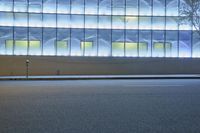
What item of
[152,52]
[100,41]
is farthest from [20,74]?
[152,52]

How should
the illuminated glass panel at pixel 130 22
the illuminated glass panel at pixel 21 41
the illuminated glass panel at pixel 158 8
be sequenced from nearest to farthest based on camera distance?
1. the illuminated glass panel at pixel 21 41
2. the illuminated glass panel at pixel 130 22
3. the illuminated glass panel at pixel 158 8

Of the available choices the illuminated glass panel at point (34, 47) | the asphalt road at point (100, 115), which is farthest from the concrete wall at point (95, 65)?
the asphalt road at point (100, 115)

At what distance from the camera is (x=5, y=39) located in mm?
36125

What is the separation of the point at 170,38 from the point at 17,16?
14.0 m

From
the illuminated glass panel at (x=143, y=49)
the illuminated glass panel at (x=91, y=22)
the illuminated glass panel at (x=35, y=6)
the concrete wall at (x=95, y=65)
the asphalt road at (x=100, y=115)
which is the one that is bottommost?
the asphalt road at (x=100, y=115)

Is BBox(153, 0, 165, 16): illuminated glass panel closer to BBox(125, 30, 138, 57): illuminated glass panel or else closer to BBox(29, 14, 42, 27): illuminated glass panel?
BBox(125, 30, 138, 57): illuminated glass panel

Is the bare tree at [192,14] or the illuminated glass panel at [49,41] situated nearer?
the bare tree at [192,14]

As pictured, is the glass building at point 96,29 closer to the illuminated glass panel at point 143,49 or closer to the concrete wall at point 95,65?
the illuminated glass panel at point 143,49

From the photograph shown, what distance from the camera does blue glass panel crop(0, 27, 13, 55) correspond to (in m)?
36.0

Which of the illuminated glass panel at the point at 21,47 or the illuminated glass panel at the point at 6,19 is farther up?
the illuminated glass panel at the point at 6,19

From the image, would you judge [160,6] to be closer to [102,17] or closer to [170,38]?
[170,38]

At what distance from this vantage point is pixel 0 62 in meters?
34.9

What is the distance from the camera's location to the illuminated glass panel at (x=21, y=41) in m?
36.4

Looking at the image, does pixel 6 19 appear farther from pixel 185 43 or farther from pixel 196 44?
pixel 196 44
